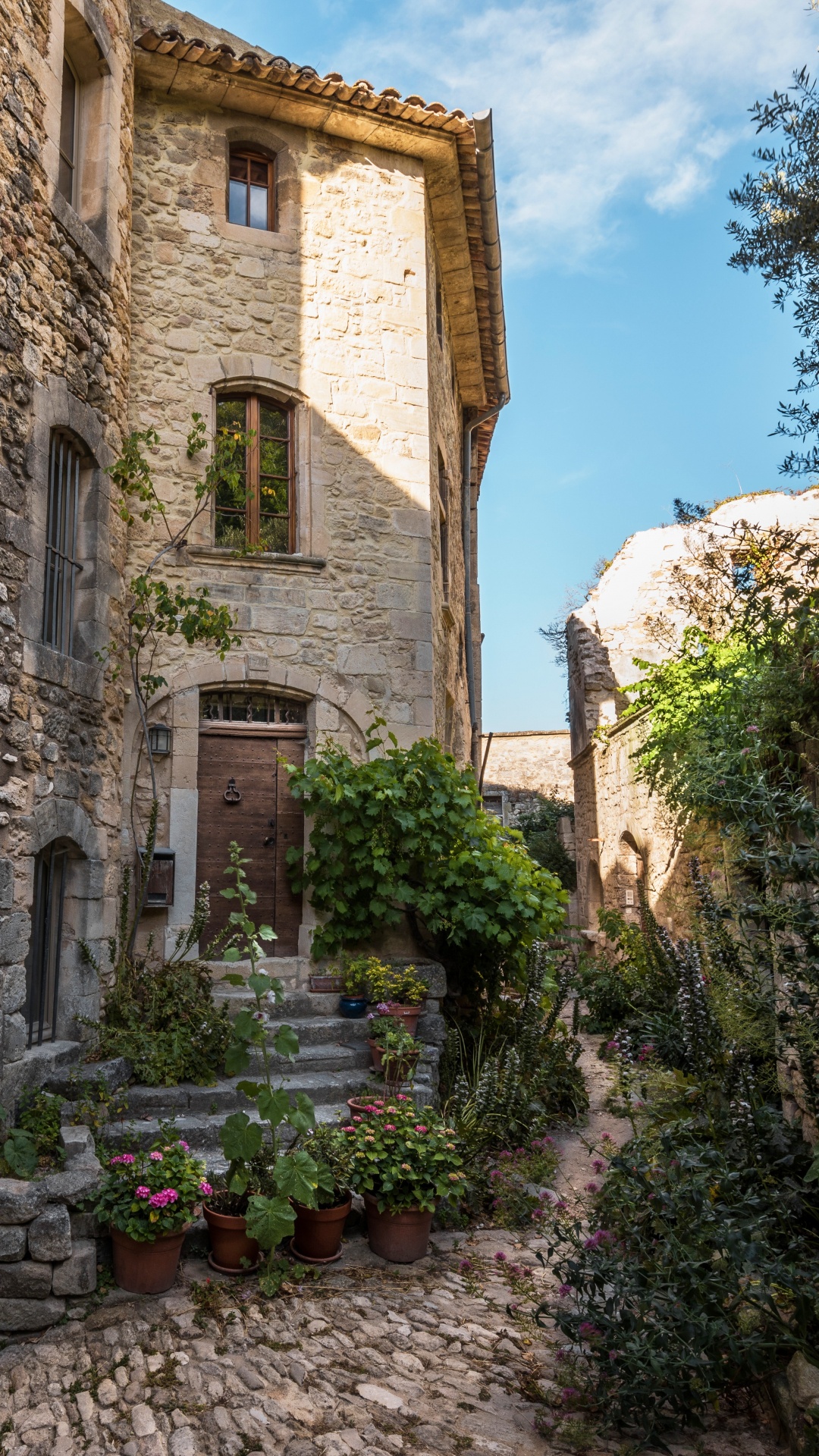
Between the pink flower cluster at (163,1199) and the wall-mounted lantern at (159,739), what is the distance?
11.8 ft

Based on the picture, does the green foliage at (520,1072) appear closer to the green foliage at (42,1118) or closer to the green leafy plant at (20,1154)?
the green foliage at (42,1118)

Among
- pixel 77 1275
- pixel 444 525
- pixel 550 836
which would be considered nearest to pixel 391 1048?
pixel 77 1275

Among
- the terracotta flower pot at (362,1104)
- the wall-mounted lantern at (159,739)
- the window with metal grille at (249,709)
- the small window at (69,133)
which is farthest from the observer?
the window with metal grille at (249,709)

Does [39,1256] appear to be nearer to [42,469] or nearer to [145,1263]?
[145,1263]

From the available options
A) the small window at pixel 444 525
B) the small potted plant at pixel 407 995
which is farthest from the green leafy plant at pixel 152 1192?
the small window at pixel 444 525

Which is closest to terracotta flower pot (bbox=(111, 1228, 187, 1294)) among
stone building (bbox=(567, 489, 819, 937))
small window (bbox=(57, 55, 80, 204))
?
small window (bbox=(57, 55, 80, 204))

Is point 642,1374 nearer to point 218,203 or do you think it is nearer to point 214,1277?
point 214,1277

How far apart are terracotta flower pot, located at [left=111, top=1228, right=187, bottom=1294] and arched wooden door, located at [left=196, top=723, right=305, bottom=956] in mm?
3205

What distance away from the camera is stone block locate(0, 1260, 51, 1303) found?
4.02m

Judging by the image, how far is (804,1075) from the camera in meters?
3.43

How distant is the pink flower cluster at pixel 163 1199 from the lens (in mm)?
4152

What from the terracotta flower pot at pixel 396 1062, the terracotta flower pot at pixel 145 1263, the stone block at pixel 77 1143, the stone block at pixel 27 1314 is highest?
the terracotta flower pot at pixel 396 1062

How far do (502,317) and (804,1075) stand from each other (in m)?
9.55

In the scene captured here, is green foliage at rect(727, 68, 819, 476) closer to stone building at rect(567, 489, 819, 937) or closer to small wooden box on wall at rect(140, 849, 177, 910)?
small wooden box on wall at rect(140, 849, 177, 910)
